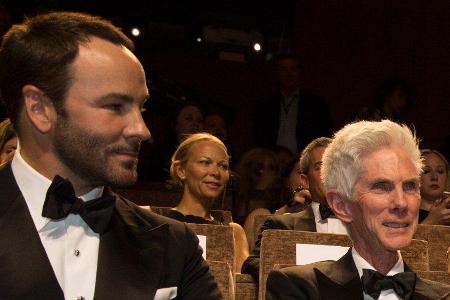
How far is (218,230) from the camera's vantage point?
3.23 metres

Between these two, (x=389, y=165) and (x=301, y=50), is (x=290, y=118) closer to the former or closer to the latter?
(x=301, y=50)

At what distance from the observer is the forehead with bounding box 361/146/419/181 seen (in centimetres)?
257

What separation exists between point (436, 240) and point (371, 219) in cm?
142

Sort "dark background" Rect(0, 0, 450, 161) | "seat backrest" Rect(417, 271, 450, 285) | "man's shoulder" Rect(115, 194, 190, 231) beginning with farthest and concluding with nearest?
1. "dark background" Rect(0, 0, 450, 161)
2. "seat backrest" Rect(417, 271, 450, 285)
3. "man's shoulder" Rect(115, 194, 190, 231)

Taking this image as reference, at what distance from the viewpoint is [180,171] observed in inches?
192

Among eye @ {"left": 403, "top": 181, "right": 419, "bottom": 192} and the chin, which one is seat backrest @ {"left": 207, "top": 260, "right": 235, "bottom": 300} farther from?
eye @ {"left": 403, "top": 181, "right": 419, "bottom": 192}

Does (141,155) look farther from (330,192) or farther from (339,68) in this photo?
(330,192)

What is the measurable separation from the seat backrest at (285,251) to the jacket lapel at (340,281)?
62 centimetres

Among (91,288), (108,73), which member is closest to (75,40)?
(108,73)

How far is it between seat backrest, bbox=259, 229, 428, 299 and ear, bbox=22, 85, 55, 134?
4.63ft

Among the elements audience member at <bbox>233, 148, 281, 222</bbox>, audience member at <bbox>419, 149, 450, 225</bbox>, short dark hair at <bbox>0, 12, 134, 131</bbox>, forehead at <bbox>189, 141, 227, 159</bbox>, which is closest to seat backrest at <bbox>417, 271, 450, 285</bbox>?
short dark hair at <bbox>0, 12, 134, 131</bbox>

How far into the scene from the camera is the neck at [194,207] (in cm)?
465

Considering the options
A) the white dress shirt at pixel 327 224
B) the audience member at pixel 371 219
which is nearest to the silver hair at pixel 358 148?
the audience member at pixel 371 219

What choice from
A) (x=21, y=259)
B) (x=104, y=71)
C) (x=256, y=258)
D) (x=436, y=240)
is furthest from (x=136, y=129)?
(x=436, y=240)
